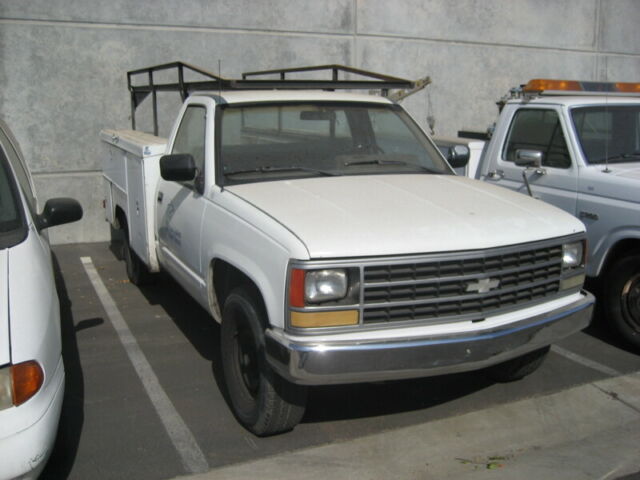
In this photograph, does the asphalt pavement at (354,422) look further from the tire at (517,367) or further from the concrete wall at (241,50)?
the concrete wall at (241,50)

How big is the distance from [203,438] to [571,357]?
2.93 m

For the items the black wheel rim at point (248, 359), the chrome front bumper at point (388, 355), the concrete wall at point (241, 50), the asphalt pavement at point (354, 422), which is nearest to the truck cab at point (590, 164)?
the asphalt pavement at point (354, 422)

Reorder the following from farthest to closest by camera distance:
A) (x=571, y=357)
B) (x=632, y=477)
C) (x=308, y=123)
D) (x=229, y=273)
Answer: (x=571, y=357) → (x=308, y=123) → (x=229, y=273) → (x=632, y=477)

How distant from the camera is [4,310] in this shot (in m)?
3.21

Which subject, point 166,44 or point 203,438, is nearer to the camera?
point 203,438

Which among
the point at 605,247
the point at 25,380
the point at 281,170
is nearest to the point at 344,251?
the point at 281,170

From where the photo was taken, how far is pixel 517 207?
4238 millimetres

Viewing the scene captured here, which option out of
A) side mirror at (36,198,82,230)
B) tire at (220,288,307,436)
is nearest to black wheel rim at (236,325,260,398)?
tire at (220,288,307,436)

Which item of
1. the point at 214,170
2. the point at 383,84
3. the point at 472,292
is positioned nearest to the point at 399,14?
the point at 383,84

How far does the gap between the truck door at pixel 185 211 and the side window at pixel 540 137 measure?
3130mm

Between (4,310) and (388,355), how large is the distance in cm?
182

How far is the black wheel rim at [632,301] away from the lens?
17.8ft

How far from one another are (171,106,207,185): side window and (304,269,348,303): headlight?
1646 mm

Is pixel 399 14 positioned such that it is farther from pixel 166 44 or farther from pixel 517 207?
pixel 517 207
